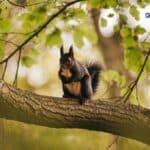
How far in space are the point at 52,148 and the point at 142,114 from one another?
2.60 feet

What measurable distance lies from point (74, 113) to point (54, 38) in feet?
1.90

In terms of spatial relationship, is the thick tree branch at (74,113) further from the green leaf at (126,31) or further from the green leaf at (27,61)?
the green leaf at (126,31)

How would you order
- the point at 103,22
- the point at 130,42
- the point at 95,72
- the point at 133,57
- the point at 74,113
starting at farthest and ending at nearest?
1. the point at 95,72
2. the point at 103,22
3. the point at 130,42
4. the point at 133,57
5. the point at 74,113

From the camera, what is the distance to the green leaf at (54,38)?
142 inches

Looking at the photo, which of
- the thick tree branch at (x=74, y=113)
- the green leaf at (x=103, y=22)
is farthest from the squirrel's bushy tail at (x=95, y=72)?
the thick tree branch at (x=74, y=113)

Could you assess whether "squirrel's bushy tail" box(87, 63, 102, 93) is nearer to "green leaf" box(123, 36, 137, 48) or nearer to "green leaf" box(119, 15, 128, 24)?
"green leaf" box(119, 15, 128, 24)

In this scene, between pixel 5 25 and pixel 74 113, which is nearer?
pixel 74 113

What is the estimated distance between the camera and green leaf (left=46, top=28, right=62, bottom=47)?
360 centimetres

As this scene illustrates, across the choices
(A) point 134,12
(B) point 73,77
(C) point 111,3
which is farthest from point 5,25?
(B) point 73,77

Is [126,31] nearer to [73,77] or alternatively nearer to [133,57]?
[133,57]

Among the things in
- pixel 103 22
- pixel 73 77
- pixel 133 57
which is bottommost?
pixel 73 77

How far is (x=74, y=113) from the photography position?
329cm

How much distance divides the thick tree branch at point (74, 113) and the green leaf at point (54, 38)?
412 mm

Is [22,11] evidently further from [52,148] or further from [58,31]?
[52,148]
